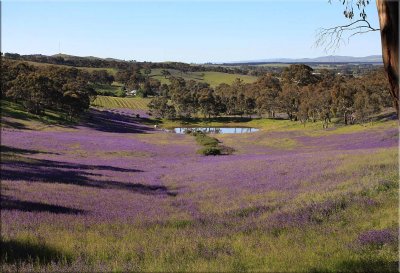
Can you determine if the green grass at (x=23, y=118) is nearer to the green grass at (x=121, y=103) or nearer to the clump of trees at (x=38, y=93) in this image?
the clump of trees at (x=38, y=93)

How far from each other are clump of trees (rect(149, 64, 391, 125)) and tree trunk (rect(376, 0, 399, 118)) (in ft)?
281

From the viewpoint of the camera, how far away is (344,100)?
3617 inches

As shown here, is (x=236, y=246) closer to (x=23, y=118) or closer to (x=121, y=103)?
(x=23, y=118)

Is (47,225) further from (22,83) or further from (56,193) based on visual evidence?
(22,83)

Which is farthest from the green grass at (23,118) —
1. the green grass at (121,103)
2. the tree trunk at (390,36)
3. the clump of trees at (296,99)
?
the tree trunk at (390,36)

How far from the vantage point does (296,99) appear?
386 ft

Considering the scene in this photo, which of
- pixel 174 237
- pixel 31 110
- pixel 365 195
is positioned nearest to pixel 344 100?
pixel 31 110

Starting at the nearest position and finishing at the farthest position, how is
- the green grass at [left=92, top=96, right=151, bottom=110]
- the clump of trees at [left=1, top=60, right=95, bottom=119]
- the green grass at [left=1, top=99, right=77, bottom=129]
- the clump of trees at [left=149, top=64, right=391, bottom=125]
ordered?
the green grass at [left=1, top=99, right=77, bottom=129] < the clump of trees at [left=1, top=60, right=95, bottom=119] < the clump of trees at [left=149, top=64, right=391, bottom=125] < the green grass at [left=92, top=96, right=151, bottom=110]

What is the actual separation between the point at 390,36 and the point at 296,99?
115196 mm

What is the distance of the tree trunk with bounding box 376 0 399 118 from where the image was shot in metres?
5.29

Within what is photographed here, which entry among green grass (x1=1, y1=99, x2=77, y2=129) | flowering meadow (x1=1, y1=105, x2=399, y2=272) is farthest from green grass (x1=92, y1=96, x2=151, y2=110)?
flowering meadow (x1=1, y1=105, x2=399, y2=272)

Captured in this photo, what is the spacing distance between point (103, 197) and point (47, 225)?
6.34 m

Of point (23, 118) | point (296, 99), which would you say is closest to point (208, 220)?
point (23, 118)

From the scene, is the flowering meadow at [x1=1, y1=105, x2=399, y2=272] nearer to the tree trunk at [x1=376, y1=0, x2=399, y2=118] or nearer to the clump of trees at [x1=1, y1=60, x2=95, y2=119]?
the tree trunk at [x1=376, y1=0, x2=399, y2=118]
